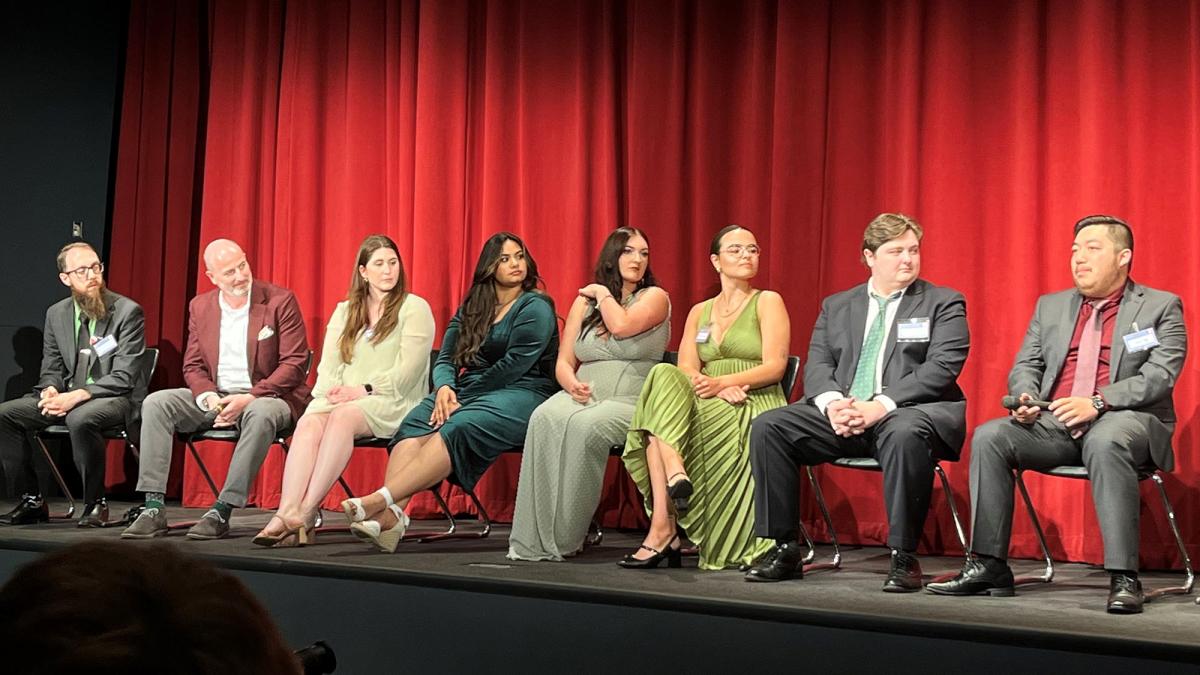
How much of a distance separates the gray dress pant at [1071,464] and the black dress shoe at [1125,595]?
0.12 feet

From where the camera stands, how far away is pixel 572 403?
4473 mm

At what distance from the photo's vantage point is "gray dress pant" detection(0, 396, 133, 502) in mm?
5145

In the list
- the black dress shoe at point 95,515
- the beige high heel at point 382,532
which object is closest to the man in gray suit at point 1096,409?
the beige high heel at point 382,532

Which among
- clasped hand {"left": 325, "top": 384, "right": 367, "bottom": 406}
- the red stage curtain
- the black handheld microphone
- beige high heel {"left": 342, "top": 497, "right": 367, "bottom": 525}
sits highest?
the red stage curtain

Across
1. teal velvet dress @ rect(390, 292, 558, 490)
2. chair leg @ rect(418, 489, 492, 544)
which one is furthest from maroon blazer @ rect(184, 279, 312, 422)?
chair leg @ rect(418, 489, 492, 544)

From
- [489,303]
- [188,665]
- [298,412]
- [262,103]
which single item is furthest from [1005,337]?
[188,665]

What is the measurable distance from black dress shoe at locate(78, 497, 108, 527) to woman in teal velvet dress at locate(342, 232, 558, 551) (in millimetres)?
1403

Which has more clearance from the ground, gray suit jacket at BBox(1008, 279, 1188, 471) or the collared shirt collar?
the collared shirt collar

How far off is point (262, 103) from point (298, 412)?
6.82 feet

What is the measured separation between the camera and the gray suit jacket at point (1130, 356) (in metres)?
3.67

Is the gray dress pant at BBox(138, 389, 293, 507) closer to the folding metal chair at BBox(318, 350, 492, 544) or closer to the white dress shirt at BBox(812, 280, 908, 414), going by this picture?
the folding metal chair at BBox(318, 350, 492, 544)

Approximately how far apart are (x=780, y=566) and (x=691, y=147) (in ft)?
6.97

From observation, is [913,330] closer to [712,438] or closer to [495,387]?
[712,438]

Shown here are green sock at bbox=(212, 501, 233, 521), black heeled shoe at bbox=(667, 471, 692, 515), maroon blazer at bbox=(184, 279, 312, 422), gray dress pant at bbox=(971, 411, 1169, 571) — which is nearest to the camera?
gray dress pant at bbox=(971, 411, 1169, 571)
